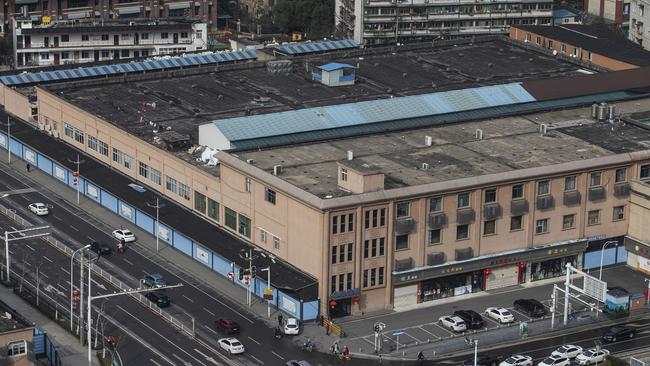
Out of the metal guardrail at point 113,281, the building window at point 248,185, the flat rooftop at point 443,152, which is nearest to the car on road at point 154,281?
the metal guardrail at point 113,281

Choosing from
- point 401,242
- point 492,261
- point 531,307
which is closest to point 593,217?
point 492,261

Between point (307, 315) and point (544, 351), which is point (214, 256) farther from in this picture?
point (544, 351)

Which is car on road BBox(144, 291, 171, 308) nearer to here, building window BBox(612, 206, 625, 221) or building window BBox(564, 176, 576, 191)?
building window BBox(564, 176, 576, 191)

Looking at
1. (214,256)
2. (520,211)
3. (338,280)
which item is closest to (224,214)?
(214,256)

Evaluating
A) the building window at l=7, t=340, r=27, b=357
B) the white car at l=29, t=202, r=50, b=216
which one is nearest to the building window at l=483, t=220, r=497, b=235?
the building window at l=7, t=340, r=27, b=357

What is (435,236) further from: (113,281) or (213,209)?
(113,281)

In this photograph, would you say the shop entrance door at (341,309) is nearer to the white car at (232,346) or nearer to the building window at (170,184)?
the white car at (232,346)
